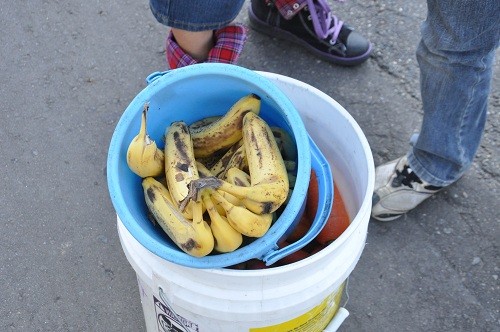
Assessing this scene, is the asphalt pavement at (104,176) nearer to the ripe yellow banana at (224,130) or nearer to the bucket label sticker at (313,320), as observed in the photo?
the bucket label sticker at (313,320)

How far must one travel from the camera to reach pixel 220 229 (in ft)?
3.23

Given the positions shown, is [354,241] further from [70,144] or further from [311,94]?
[70,144]

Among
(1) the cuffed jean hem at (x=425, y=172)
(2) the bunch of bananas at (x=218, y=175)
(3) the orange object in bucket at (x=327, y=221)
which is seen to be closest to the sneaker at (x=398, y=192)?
(1) the cuffed jean hem at (x=425, y=172)

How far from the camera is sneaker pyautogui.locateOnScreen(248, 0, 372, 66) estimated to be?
6.30ft

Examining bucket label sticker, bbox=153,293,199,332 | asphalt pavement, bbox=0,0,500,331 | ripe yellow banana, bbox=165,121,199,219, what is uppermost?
ripe yellow banana, bbox=165,121,199,219

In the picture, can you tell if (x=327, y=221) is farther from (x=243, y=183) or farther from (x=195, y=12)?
(x=195, y=12)

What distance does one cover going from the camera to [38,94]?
6.44ft

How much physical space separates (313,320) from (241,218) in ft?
1.04

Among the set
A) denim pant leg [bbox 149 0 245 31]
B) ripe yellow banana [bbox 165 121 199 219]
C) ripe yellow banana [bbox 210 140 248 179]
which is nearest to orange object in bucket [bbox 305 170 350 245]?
ripe yellow banana [bbox 210 140 248 179]

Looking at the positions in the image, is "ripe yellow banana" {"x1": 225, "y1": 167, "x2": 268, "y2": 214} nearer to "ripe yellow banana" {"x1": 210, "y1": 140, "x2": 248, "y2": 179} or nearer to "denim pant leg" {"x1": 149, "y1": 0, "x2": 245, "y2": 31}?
"ripe yellow banana" {"x1": 210, "y1": 140, "x2": 248, "y2": 179}

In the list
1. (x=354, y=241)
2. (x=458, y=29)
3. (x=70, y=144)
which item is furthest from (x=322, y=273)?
(x=70, y=144)

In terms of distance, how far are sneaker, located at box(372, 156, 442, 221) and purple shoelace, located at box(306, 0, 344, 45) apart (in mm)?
509

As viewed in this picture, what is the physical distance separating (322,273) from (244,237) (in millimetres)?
156

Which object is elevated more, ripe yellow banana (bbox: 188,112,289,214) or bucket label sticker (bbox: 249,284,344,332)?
ripe yellow banana (bbox: 188,112,289,214)
